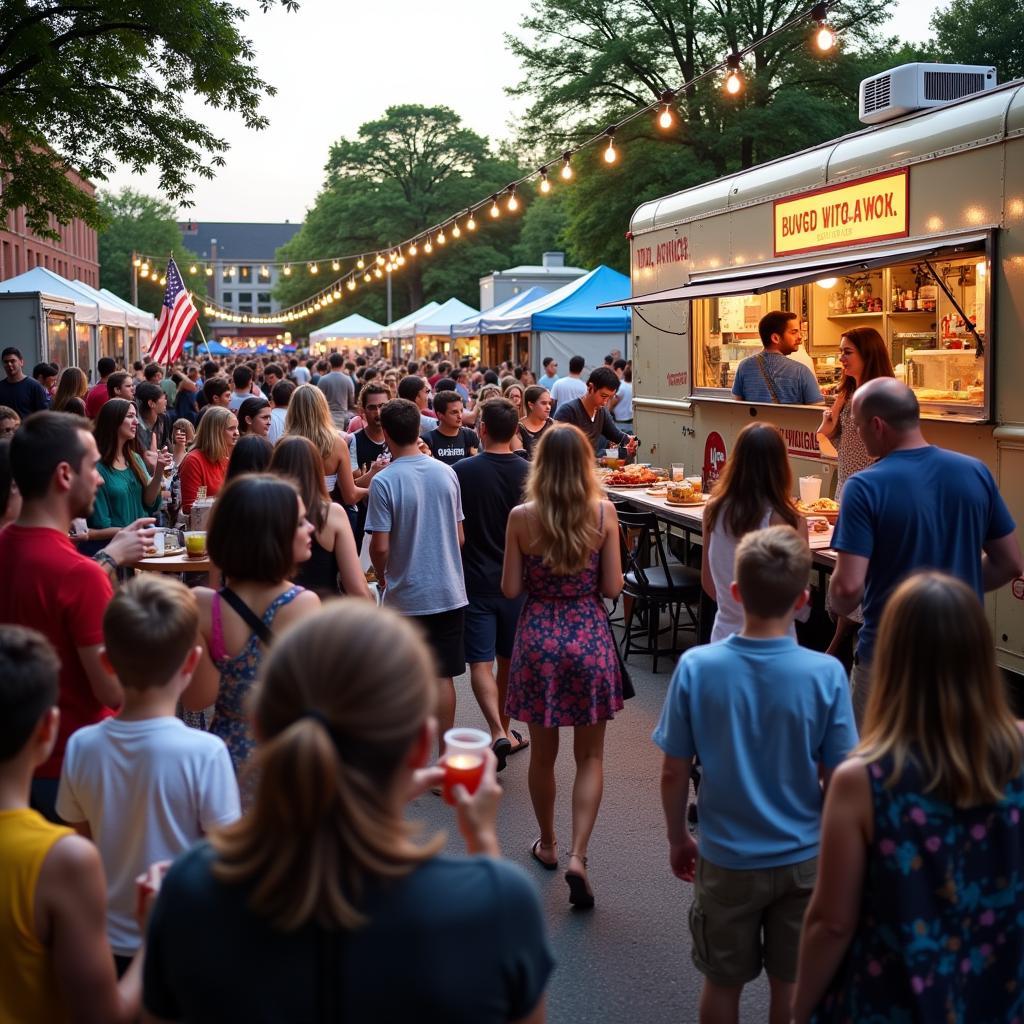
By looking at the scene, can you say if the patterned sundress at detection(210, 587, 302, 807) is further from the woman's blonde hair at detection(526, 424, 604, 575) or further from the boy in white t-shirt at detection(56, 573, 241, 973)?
the woman's blonde hair at detection(526, 424, 604, 575)

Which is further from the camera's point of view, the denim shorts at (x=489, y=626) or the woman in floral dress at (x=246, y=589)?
the denim shorts at (x=489, y=626)

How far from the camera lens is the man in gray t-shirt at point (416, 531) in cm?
635

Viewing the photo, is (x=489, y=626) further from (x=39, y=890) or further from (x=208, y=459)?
(x=39, y=890)

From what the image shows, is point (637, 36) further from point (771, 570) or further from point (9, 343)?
point (771, 570)

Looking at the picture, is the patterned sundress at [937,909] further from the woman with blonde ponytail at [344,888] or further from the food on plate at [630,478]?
the food on plate at [630,478]

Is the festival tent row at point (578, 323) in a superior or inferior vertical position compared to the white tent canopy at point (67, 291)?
inferior

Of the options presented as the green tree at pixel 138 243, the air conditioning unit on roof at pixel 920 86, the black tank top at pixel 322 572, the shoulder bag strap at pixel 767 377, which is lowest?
the black tank top at pixel 322 572

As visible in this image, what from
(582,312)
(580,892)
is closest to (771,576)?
(580,892)

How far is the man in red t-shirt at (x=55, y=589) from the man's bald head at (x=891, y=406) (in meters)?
2.86

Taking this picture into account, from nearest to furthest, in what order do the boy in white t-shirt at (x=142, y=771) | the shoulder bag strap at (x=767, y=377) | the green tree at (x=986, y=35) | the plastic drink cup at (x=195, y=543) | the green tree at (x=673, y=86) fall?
1. the boy in white t-shirt at (x=142, y=771)
2. the plastic drink cup at (x=195, y=543)
3. the shoulder bag strap at (x=767, y=377)
4. the green tree at (x=673, y=86)
5. the green tree at (x=986, y=35)

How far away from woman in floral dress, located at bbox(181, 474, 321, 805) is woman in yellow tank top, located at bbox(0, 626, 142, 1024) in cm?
119

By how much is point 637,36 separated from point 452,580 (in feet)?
109

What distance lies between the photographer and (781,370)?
378 inches

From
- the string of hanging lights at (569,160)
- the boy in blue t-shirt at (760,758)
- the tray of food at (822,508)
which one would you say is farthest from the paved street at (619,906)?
the string of hanging lights at (569,160)
